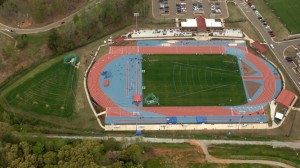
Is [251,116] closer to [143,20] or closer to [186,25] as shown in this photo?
[186,25]

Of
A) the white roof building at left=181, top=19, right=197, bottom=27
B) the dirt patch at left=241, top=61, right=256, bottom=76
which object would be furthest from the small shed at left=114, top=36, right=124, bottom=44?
the dirt patch at left=241, top=61, right=256, bottom=76

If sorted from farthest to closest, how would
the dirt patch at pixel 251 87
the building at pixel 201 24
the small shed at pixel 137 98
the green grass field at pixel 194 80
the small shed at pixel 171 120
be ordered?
the building at pixel 201 24 → the dirt patch at pixel 251 87 → the green grass field at pixel 194 80 → the small shed at pixel 137 98 → the small shed at pixel 171 120

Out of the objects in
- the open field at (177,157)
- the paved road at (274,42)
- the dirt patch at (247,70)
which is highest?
the paved road at (274,42)

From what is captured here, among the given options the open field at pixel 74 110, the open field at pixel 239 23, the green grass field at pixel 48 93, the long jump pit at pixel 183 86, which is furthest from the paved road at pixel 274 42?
the green grass field at pixel 48 93

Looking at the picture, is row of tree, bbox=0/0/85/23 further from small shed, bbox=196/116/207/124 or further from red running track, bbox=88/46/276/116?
small shed, bbox=196/116/207/124

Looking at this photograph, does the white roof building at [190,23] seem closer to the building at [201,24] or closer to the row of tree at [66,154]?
the building at [201,24]

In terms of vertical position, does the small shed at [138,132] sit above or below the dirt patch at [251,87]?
below

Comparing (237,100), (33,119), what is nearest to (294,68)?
(237,100)

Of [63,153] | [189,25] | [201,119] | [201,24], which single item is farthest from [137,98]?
[201,24]
